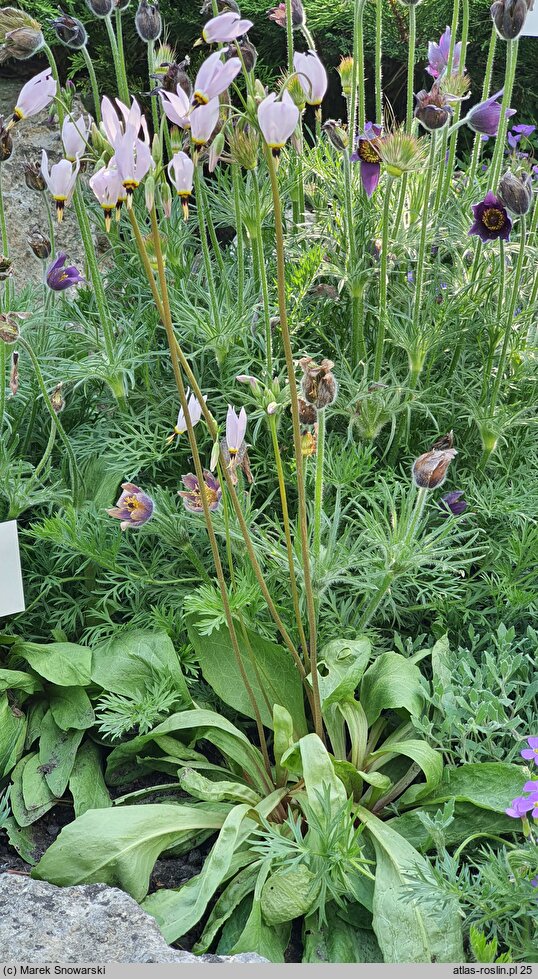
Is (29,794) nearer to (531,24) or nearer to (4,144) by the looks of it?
(4,144)

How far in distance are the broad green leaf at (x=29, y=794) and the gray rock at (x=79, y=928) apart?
0.22 metres

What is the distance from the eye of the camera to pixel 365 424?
66.0 inches

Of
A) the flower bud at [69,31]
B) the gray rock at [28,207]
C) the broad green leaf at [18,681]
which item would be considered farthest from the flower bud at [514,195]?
the gray rock at [28,207]

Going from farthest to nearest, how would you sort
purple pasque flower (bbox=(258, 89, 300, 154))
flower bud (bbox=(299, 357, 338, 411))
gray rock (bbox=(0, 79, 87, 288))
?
gray rock (bbox=(0, 79, 87, 288))
flower bud (bbox=(299, 357, 338, 411))
purple pasque flower (bbox=(258, 89, 300, 154))

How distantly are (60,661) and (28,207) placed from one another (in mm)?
1725

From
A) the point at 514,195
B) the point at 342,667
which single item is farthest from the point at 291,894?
the point at 514,195

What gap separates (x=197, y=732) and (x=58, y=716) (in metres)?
0.27

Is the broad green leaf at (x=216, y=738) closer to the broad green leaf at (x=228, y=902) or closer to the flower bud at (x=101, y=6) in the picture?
the broad green leaf at (x=228, y=902)

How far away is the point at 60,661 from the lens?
5.01 ft

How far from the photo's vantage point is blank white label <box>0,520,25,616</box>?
1384 millimetres

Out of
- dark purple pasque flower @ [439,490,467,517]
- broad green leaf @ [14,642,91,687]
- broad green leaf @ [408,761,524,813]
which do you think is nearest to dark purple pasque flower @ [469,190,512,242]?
dark purple pasque flower @ [439,490,467,517]

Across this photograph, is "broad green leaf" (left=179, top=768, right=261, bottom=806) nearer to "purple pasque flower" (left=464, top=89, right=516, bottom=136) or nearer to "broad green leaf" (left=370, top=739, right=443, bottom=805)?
"broad green leaf" (left=370, top=739, right=443, bottom=805)

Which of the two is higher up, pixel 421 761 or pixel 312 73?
pixel 312 73

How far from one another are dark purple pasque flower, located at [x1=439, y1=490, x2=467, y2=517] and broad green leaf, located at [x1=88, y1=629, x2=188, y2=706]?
578 millimetres
